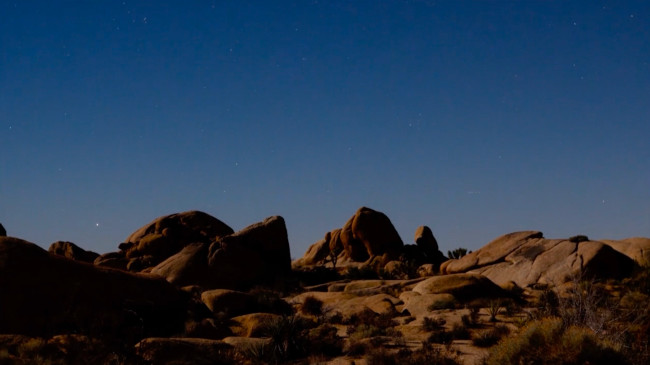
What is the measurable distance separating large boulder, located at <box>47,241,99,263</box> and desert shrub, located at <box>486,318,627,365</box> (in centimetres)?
3431

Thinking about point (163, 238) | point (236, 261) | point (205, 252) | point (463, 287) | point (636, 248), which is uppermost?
point (163, 238)

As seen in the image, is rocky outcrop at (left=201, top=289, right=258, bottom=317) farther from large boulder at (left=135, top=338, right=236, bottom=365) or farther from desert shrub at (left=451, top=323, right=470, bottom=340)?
desert shrub at (left=451, top=323, right=470, bottom=340)

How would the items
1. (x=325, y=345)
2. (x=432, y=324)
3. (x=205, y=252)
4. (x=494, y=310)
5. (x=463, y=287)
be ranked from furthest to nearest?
(x=205, y=252), (x=463, y=287), (x=494, y=310), (x=432, y=324), (x=325, y=345)

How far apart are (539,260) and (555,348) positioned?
1802 centimetres

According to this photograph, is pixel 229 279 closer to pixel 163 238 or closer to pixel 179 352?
pixel 163 238

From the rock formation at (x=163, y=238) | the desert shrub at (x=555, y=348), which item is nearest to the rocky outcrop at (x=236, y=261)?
the rock formation at (x=163, y=238)

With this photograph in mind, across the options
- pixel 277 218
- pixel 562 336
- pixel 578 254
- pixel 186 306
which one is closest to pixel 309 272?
pixel 277 218

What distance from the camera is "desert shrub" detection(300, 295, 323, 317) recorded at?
23.2m

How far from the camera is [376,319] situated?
19.5m

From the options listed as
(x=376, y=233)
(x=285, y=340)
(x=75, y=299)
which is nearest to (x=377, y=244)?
(x=376, y=233)

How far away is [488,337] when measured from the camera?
49.8 feet

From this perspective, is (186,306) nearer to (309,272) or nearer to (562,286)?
(562,286)

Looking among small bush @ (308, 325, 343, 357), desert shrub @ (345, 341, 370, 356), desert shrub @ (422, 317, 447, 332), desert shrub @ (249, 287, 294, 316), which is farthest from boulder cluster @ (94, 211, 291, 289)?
desert shrub @ (345, 341, 370, 356)

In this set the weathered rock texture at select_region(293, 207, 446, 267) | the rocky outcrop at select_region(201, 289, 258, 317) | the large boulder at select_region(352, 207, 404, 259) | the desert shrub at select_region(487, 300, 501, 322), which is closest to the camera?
the desert shrub at select_region(487, 300, 501, 322)
